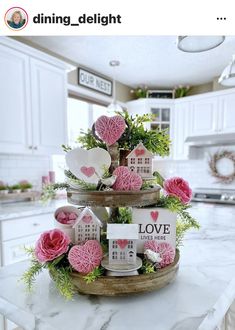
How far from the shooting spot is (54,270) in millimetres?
591

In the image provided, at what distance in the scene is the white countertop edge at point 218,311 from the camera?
0.50 m

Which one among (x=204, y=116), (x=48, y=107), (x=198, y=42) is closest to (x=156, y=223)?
(x=198, y=42)

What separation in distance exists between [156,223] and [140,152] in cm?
21

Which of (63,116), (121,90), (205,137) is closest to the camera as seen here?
(63,116)

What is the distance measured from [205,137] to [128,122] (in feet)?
8.27

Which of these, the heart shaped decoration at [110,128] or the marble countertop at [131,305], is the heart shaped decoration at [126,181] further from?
the marble countertop at [131,305]

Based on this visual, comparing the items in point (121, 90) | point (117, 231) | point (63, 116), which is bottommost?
point (117, 231)

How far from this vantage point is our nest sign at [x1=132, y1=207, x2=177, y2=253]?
2.16ft

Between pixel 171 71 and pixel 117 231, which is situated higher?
pixel 171 71
